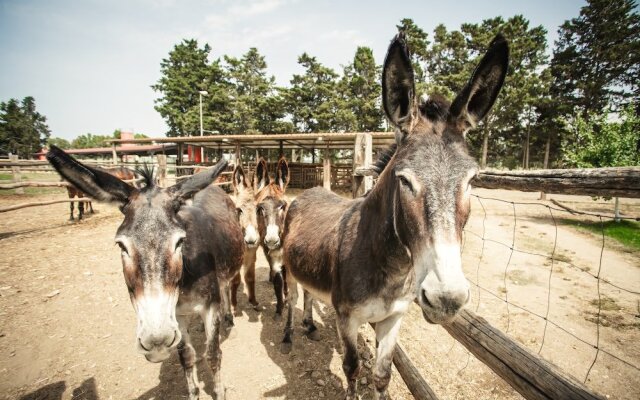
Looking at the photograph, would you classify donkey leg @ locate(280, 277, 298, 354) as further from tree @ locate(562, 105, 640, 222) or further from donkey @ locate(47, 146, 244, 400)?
tree @ locate(562, 105, 640, 222)

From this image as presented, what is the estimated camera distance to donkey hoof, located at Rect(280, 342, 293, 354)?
3725mm

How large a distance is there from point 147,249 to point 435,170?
2.10 metres

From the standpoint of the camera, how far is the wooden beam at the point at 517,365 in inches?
56.4

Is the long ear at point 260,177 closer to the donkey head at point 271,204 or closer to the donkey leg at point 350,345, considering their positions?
the donkey head at point 271,204

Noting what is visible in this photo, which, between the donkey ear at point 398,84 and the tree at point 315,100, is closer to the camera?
the donkey ear at point 398,84

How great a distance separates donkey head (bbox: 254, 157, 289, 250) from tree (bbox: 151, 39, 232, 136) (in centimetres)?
3802

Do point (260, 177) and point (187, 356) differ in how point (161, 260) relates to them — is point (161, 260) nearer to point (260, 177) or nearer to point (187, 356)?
point (187, 356)

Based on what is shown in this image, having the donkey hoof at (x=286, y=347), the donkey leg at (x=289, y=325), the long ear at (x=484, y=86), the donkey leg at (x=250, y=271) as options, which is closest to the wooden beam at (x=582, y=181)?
the long ear at (x=484, y=86)

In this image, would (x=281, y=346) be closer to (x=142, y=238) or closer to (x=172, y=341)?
(x=172, y=341)

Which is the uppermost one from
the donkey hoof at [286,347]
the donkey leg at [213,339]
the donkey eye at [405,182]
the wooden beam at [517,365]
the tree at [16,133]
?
the tree at [16,133]

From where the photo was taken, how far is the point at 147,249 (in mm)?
1888

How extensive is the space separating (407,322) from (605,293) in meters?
5.15

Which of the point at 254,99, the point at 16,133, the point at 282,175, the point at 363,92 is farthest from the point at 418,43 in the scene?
the point at 16,133

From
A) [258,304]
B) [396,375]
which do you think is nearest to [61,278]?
[258,304]
